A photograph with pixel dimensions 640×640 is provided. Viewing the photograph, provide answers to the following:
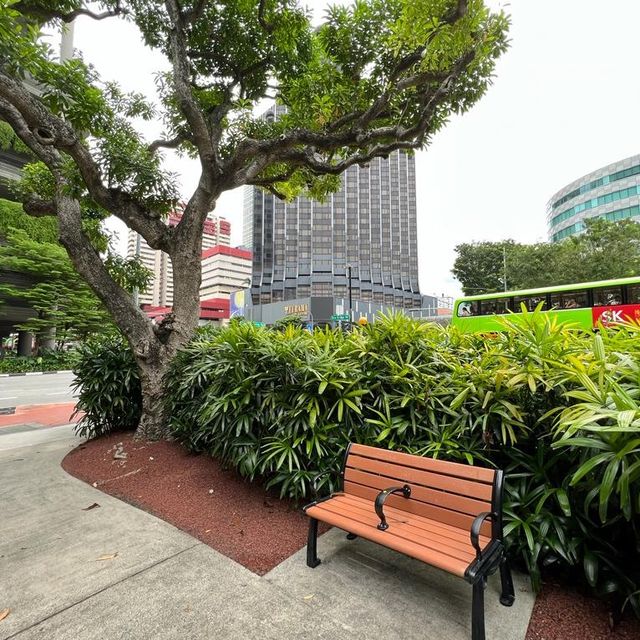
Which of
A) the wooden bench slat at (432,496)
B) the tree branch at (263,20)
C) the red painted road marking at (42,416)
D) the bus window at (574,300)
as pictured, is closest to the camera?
the wooden bench slat at (432,496)

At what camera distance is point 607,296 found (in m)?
12.4

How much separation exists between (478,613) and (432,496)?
0.62 meters

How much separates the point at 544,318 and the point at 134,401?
20.2 ft

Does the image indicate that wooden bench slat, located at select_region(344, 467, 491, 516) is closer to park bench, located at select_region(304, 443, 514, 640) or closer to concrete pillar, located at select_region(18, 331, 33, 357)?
park bench, located at select_region(304, 443, 514, 640)

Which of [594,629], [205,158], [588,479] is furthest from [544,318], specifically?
[205,158]

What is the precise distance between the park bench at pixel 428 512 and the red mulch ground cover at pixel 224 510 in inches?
11.9

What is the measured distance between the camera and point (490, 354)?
2.92m

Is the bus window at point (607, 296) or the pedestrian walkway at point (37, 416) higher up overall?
the bus window at point (607, 296)

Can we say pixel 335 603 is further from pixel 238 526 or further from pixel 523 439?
pixel 523 439

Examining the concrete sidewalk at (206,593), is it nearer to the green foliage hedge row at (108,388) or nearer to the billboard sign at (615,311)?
the green foliage hedge row at (108,388)

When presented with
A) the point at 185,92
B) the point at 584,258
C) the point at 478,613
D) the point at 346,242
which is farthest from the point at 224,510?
the point at 346,242

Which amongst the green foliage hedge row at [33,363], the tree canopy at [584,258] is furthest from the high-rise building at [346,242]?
the green foliage hedge row at [33,363]

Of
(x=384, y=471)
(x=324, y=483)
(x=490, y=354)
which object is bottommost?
(x=324, y=483)

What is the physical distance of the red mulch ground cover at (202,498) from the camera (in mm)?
2826
